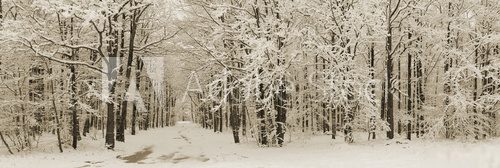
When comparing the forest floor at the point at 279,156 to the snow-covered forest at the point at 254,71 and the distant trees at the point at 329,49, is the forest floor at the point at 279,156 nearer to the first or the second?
the snow-covered forest at the point at 254,71

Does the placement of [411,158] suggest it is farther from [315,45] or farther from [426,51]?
[426,51]

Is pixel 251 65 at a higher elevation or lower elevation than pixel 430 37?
lower

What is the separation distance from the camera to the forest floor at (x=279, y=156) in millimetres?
12546

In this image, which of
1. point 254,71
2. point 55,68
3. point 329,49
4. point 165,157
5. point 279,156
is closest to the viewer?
point 254,71

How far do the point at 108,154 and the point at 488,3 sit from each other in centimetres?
2100

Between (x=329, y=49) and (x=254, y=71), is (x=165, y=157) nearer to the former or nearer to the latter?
(x=254, y=71)

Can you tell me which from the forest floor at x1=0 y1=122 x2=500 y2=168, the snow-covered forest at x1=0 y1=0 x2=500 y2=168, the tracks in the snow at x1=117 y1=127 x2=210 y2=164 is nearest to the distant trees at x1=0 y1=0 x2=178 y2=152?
the snow-covered forest at x1=0 y1=0 x2=500 y2=168

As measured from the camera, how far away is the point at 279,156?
17031 millimetres

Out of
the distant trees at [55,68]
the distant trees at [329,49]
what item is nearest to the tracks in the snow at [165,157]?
the distant trees at [55,68]

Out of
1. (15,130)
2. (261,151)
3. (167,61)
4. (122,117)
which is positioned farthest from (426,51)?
(167,61)

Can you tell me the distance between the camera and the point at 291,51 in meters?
19.1

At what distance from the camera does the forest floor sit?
1255 cm

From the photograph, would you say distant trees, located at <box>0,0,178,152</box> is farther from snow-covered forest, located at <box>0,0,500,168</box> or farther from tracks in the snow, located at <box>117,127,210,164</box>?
tracks in the snow, located at <box>117,127,210,164</box>

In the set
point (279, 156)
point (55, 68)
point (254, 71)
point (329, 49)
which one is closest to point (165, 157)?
point (279, 156)
